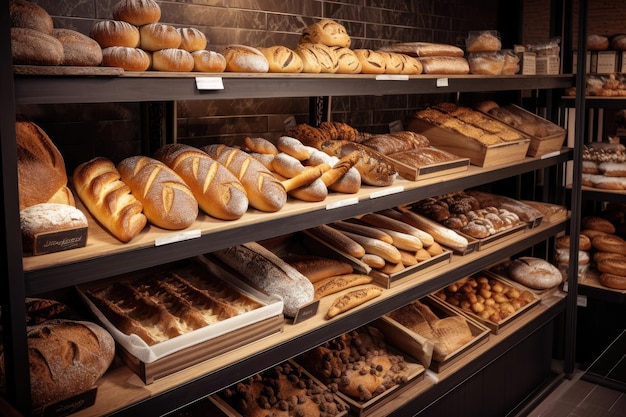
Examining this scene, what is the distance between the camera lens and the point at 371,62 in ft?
9.14

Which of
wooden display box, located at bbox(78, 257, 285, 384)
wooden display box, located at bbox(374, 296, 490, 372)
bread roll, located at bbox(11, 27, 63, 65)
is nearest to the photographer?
bread roll, located at bbox(11, 27, 63, 65)

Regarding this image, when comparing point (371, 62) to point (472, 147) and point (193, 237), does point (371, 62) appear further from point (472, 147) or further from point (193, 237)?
point (193, 237)

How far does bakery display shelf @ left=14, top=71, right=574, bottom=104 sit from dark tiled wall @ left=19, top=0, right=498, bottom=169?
78 centimetres

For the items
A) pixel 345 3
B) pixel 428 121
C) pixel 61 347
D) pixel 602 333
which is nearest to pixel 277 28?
pixel 345 3

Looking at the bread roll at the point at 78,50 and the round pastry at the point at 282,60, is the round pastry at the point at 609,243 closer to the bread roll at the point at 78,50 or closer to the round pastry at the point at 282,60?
the round pastry at the point at 282,60

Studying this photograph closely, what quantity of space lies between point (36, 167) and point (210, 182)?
559 mm

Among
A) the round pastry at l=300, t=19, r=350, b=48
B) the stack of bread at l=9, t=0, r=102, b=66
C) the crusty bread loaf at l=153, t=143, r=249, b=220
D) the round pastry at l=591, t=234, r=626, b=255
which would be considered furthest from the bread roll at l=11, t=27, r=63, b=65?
the round pastry at l=591, t=234, r=626, b=255

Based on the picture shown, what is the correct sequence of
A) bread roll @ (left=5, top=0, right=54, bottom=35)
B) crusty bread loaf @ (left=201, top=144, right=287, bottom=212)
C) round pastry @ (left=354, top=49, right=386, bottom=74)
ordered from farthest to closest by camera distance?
round pastry @ (left=354, top=49, right=386, bottom=74)
crusty bread loaf @ (left=201, top=144, right=287, bottom=212)
bread roll @ (left=5, top=0, right=54, bottom=35)

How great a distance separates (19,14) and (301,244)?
5.69ft

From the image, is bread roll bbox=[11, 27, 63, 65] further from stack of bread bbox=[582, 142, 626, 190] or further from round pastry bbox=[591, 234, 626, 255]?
round pastry bbox=[591, 234, 626, 255]

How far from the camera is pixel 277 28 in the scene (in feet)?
10.5

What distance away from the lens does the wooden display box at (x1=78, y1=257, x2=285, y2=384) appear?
1.91m

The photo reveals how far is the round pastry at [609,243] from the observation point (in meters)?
4.37

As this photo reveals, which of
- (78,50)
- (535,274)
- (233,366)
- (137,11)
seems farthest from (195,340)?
(535,274)
